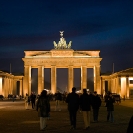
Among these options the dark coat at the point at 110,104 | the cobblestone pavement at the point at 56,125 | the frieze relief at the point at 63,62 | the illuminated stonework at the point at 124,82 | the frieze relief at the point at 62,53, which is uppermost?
the frieze relief at the point at 62,53

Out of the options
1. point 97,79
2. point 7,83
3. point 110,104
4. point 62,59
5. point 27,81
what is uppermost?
point 62,59

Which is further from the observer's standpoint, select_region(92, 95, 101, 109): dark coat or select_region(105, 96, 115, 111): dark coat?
select_region(92, 95, 101, 109): dark coat

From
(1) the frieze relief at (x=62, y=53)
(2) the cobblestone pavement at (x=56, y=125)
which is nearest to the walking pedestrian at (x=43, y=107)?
(2) the cobblestone pavement at (x=56, y=125)

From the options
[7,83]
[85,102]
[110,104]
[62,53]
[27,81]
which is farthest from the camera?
[27,81]

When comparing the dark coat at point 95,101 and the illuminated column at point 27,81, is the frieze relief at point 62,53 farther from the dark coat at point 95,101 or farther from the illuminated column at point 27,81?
the dark coat at point 95,101

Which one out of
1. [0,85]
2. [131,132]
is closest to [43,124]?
[131,132]

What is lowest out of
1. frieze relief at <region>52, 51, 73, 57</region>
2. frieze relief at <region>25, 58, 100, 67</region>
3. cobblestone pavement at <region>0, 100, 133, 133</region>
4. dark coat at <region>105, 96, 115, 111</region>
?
cobblestone pavement at <region>0, 100, 133, 133</region>

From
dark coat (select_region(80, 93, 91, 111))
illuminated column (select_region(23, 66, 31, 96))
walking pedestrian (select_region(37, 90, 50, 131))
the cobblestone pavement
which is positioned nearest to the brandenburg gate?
illuminated column (select_region(23, 66, 31, 96))

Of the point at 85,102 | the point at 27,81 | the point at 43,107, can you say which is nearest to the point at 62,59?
the point at 27,81

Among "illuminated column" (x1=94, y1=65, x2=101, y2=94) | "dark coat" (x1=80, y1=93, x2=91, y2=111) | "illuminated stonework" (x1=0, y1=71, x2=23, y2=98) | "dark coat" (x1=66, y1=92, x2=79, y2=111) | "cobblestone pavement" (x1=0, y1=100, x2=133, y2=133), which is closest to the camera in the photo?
"cobblestone pavement" (x1=0, y1=100, x2=133, y2=133)

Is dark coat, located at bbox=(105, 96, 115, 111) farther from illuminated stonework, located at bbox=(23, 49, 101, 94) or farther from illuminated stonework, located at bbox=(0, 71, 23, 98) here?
illuminated stonework, located at bbox=(23, 49, 101, 94)

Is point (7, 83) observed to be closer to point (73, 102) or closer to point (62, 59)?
point (62, 59)

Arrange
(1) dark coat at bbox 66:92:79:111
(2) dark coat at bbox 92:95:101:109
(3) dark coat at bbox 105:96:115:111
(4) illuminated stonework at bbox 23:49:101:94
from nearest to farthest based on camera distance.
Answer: (1) dark coat at bbox 66:92:79:111
(3) dark coat at bbox 105:96:115:111
(2) dark coat at bbox 92:95:101:109
(4) illuminated stonework at bbox 23:49:101:94

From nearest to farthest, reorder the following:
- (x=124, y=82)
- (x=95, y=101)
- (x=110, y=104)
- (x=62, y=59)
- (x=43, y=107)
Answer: (x=43, y=107) < (x=110, y=104) < (x=95, y=101) < (x=124, y=82) < (x=62, y=59)
